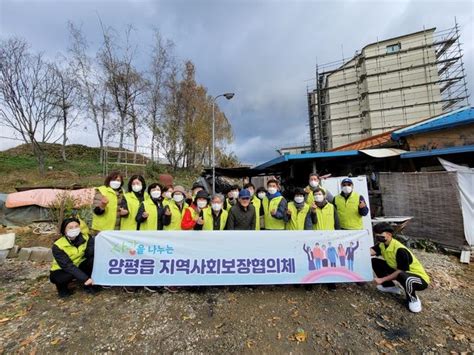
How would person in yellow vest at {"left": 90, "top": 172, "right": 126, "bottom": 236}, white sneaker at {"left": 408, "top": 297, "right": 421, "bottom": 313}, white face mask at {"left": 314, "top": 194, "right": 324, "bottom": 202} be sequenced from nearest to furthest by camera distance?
white sneaker at {"left": 408, "top": 297, "right": 421, "bottom": 313} → person in yellow vest at {"left": 90, "top": 172, "right": 126, "bottom": 236} → white face mask at {"left": 314, "top": 194, "right": 324, "bottom": 202}

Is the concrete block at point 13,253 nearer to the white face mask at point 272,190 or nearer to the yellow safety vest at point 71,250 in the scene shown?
the yellow safety vest at point 71,250

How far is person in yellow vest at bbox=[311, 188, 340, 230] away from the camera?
3.77 m

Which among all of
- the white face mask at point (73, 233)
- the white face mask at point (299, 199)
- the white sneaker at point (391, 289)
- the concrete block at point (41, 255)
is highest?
the white face mask at point (299, 199)

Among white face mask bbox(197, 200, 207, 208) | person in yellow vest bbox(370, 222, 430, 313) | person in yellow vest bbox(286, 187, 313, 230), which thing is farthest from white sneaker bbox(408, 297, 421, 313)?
white face mask bbox(197, 200, 207, 208)

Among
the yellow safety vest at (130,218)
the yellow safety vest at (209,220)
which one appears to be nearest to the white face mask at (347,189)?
the yellow safety vest at (209,220)

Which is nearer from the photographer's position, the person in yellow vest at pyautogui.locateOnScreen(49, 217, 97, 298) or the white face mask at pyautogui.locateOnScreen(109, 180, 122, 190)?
the person in yellow vest at pyautogui.locateOnScreen(49, 217, 97, 298)

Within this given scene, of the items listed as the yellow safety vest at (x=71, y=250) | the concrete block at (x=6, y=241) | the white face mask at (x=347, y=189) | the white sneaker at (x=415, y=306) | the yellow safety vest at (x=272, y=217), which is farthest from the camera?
the concrete block at (x=6, y=241)

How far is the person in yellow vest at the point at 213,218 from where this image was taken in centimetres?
378

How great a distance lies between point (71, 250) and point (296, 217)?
3572 mm

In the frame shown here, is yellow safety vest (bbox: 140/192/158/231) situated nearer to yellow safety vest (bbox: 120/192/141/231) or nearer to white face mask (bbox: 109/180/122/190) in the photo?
yellow safety vest (bbox: 120/192/141/231)

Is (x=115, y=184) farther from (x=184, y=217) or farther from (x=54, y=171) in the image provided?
(x=54, y=171)

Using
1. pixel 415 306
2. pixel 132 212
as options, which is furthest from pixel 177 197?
pixel 415 306

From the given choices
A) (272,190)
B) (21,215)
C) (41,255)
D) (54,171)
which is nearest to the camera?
(272,190)

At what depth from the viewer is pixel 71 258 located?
10.9ft
